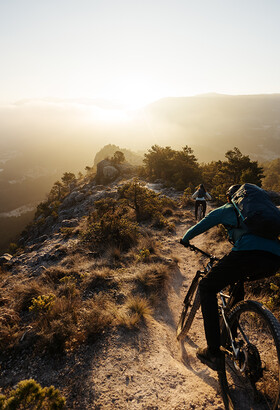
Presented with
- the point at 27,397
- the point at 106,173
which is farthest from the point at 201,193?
the point at 106,173

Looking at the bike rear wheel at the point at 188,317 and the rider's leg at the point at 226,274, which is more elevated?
the rider's leg at the point at 226,274

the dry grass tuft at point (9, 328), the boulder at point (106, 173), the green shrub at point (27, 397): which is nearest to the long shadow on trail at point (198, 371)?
the green shrub at point (27, 397)

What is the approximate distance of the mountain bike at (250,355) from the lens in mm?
2203

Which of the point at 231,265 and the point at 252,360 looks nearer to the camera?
the point at 252,360

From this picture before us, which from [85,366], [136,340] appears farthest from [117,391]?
[136,340]

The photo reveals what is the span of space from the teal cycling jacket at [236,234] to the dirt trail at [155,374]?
2.34 m

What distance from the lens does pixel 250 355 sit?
2350mm

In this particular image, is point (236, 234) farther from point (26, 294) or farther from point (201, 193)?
point (201, 193)

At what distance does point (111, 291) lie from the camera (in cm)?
573

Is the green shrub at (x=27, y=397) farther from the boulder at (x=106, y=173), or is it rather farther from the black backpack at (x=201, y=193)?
the boulder at (x=106, y=173)

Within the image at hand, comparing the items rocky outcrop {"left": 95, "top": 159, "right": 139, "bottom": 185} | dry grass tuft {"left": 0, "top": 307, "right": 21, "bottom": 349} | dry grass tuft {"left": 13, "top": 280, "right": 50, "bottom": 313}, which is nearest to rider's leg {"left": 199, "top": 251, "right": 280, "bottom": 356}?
dry grass tuft {"left": 0, "top": 307, "right": 21, "bottom": 349}

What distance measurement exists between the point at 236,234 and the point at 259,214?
530mm

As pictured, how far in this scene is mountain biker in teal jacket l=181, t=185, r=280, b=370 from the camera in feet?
7.79

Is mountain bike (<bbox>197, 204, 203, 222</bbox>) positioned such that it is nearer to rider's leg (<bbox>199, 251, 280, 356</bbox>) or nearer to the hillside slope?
the hillside slope
